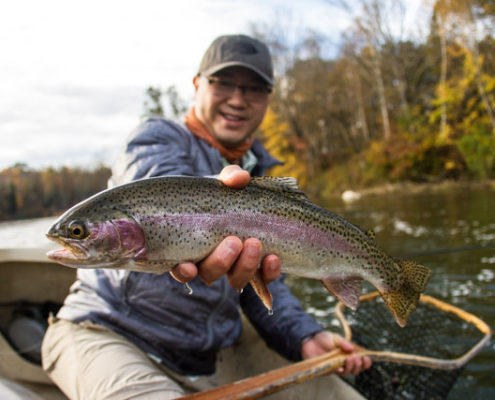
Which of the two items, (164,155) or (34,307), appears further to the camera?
(34,307)

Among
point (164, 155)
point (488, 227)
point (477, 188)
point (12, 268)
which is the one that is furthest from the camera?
point (477, 188)

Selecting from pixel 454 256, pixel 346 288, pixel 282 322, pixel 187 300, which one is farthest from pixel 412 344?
pixel 454 256

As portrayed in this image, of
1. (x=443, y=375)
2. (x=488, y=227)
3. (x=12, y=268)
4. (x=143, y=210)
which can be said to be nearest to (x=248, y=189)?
(x=143, y=210)

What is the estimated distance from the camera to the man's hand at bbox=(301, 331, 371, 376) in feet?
9.89

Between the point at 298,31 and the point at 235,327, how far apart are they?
130 feet

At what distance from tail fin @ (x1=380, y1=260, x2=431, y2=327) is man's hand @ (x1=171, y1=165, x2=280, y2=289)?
79 cm

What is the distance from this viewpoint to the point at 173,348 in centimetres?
280

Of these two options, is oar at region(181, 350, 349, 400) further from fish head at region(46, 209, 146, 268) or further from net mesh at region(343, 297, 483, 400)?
fish head at region(46, 209, 146, 268)

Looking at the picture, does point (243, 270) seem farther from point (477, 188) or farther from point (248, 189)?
point (477, 188)

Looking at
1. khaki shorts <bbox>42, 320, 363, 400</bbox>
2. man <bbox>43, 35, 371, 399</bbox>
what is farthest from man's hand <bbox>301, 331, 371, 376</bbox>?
khaki shorts <bbox>42, 320, 363, 400</bbox>

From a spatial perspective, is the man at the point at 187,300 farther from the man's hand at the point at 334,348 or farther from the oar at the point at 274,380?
the oar at the point at 274,380

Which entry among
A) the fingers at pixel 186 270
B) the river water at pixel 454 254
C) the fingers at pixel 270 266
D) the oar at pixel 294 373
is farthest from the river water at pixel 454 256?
the fingers at pixel 186 270

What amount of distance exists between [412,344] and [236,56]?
379 centimetres

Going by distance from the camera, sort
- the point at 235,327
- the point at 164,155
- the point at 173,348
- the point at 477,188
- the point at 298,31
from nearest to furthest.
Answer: the point at 164,155 < the point at 173,348 < the point at 235,327 < the point at 477,188 < the point at 298,31
